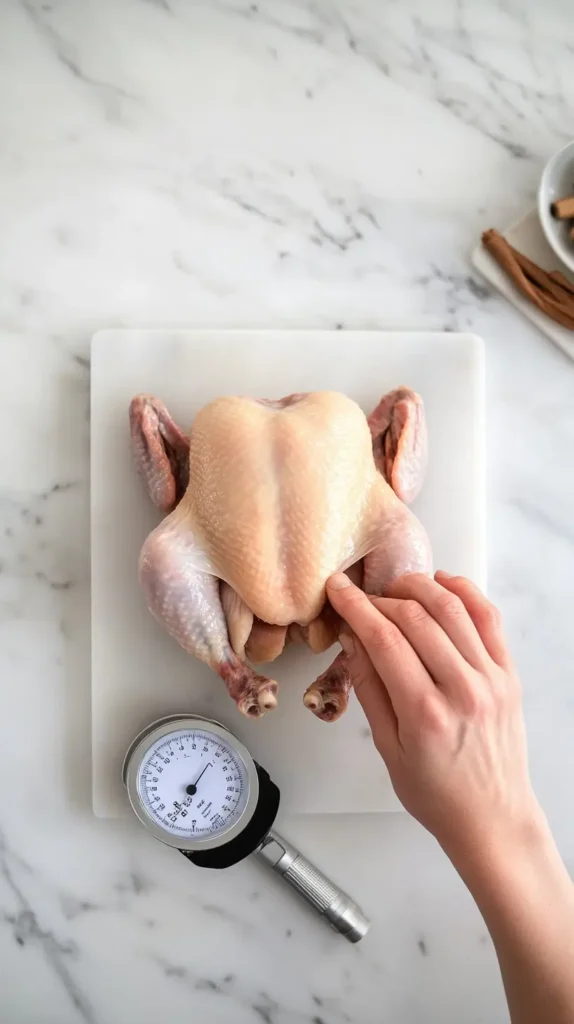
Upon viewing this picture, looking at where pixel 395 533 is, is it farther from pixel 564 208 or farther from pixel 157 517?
pixel 564 208

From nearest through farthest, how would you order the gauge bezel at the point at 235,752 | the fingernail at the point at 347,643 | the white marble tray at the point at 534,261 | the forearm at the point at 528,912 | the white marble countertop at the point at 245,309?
the forearm at the point at 528,912 → the fingernail at the point at 347,643 → the gauge bezel at the point at 235,752 → the white marble countertop at the point at 245,309 → the white marble tray at the point at 534,261

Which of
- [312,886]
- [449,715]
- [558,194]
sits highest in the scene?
[558,194]

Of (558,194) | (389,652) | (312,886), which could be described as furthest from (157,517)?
(558,194)

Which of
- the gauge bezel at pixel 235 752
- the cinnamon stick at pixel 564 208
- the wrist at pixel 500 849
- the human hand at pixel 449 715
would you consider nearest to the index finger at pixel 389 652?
the human hand at pixel 449 715

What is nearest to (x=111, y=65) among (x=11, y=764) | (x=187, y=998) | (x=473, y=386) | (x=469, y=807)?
(x=473, y=386)

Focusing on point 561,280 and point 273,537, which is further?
point 561,280

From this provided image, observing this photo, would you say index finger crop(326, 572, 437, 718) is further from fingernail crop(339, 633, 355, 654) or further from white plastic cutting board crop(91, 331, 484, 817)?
white plastic cutting board crop(91, 331, 484, 817)

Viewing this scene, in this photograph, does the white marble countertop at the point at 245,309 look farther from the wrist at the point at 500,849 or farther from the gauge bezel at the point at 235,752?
the wrist at the point at 500,849
